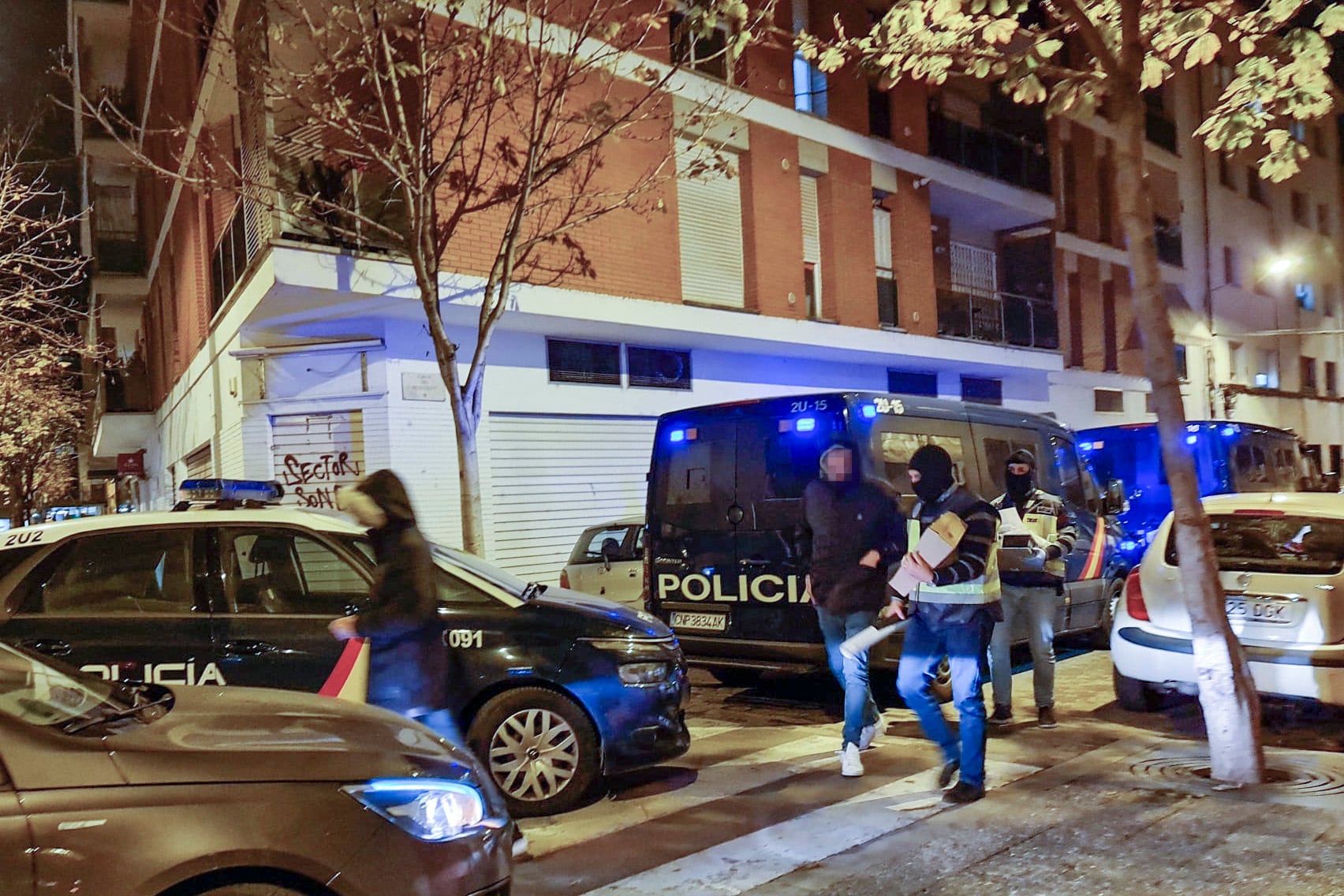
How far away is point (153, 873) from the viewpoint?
2629mm

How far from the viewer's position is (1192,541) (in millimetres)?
5211

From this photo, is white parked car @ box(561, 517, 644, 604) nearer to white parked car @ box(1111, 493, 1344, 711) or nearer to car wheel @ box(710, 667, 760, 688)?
car wheel @ box(710, 667, 760, 688)

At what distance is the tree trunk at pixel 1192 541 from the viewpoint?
5168 mm

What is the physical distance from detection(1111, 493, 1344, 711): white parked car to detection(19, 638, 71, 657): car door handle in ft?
20.0

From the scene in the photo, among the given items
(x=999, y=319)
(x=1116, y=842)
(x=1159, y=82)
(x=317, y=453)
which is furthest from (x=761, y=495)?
(x=999, y=319)

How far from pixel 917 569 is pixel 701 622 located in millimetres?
2939

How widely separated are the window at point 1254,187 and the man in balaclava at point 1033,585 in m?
30.7

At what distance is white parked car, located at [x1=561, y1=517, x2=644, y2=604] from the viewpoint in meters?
10.4

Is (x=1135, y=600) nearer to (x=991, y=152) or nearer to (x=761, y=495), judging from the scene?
(x=761, y=495)

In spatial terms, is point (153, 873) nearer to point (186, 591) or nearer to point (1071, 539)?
point (186, 591)

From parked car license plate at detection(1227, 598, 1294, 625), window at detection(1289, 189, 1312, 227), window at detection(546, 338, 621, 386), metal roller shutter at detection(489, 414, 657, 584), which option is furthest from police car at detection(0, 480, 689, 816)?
window at detection(1289, 189, 1312, 227)

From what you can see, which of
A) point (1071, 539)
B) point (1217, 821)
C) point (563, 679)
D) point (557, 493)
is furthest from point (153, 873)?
point (557, 493)

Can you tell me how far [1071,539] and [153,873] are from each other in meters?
5.65

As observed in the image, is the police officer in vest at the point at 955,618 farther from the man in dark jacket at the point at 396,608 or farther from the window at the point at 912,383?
the window at the point at 912,383
